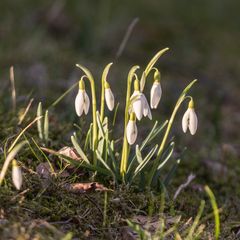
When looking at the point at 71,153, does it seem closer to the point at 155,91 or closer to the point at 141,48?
the point at 155,91

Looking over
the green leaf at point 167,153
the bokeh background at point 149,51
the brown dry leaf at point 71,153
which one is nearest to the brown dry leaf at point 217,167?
the bokeh background at point 149,51

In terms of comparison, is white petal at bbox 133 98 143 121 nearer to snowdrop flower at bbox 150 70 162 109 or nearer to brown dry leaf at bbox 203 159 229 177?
snowdrop flower at bbox 150 70 162 109

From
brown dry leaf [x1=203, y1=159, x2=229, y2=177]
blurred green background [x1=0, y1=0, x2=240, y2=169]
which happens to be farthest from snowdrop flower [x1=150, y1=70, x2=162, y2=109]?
blurred green background [x1=0, y1=0, x2=240, y2=169]

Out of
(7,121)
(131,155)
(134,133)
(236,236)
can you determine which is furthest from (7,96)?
(236,236)

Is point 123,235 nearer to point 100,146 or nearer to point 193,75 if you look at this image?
point 100,146

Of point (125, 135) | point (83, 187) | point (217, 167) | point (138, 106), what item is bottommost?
point (217, 167)

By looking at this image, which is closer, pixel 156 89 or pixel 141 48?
pixel 156 89

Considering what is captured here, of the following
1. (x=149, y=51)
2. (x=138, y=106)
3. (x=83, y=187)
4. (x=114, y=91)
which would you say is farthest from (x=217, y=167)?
(x=149, y=51)
